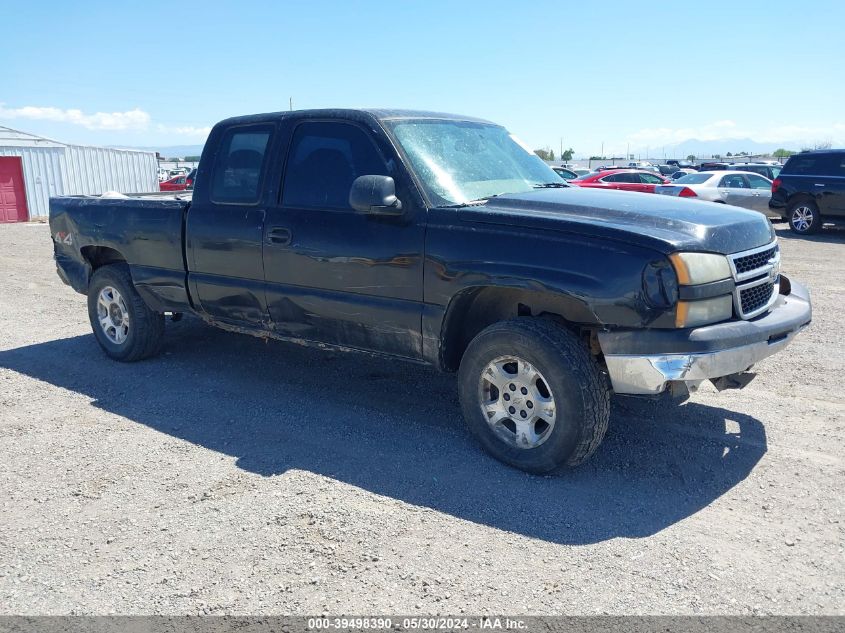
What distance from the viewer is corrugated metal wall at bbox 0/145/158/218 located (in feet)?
86.0

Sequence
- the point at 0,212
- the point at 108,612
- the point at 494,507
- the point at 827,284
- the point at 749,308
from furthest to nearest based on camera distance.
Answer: the point at 0,212 < the point at 827,284 < the point at 749,308 < the point at 494,507 < the point at 108,612

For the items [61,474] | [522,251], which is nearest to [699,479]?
[522,251]

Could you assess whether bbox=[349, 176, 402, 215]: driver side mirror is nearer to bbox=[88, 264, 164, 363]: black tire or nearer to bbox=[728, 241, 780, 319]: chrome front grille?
bbox=[728, 241, 780, 319]: chrome front grille

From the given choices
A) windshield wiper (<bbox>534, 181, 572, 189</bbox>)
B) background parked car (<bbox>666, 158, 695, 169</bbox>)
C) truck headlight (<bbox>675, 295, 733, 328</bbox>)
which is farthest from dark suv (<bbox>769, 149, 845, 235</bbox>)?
background parked car (<bbox>666, 158, 695, 169</bbox>)

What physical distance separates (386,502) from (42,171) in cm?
2697

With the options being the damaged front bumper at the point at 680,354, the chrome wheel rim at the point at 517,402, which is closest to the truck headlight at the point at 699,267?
the damaged front bumper at the point at 680,354

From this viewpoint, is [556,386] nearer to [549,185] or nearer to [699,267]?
[699,267]

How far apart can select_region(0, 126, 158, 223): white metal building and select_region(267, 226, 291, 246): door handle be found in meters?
22.2

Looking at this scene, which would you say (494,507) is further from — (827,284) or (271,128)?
(827,284)

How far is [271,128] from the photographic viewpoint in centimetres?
540

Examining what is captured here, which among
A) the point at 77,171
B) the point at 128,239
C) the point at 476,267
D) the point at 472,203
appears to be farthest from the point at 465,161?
the point at 77,171

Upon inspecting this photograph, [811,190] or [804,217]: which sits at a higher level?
[811,190]

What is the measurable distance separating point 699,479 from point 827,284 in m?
7.16

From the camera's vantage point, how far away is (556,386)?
4.03 metres
